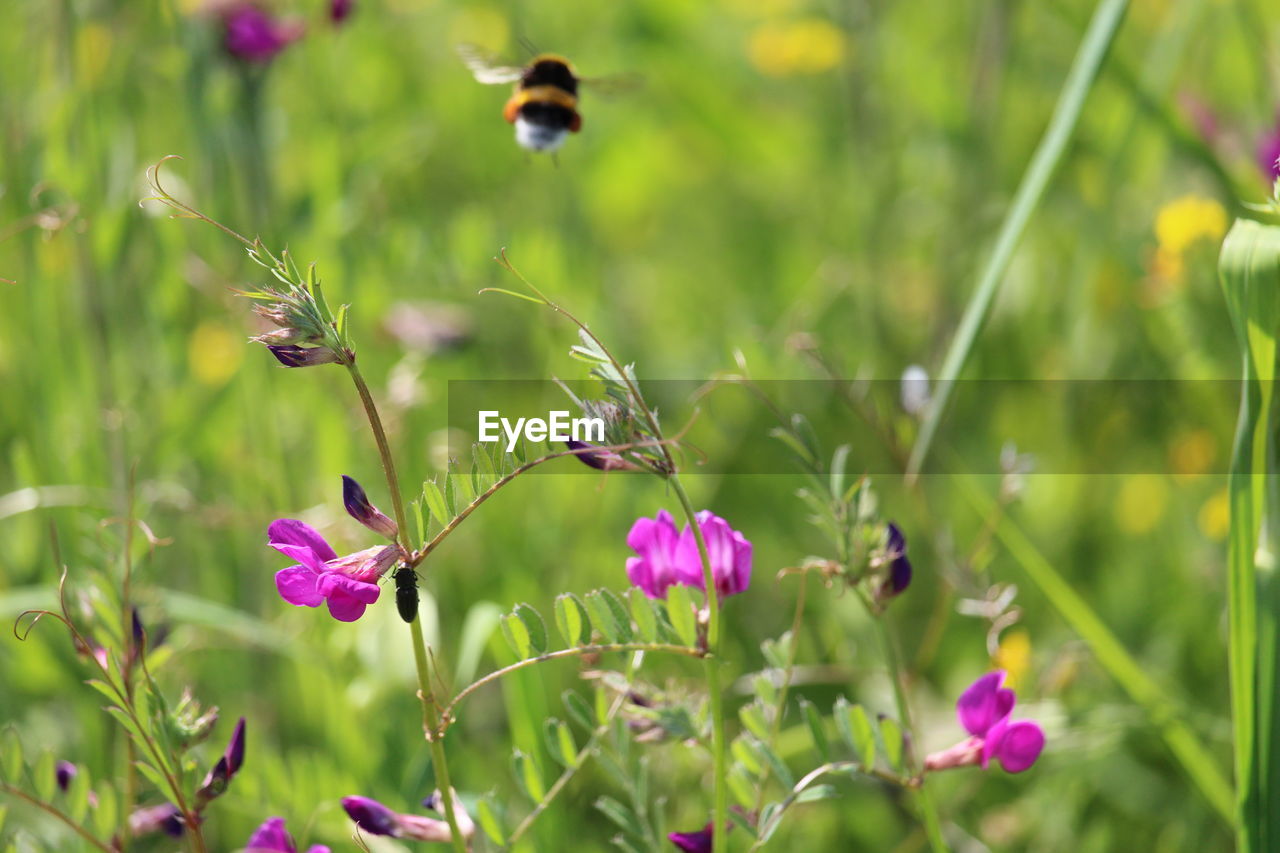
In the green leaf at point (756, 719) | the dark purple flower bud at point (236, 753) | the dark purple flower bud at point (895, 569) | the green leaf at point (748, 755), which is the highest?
the dark purple flower bud at point (895, 569)

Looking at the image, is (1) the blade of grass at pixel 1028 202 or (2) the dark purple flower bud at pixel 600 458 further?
(1) the blade of grass at pixel 1028 202

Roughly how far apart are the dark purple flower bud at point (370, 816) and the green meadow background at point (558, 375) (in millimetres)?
237

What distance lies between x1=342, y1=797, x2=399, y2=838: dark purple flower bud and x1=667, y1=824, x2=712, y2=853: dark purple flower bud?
235 millimetres

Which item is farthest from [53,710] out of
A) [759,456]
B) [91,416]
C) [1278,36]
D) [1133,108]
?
[1278,36]

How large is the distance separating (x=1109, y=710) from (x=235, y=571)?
4.36 feet

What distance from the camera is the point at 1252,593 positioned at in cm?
109

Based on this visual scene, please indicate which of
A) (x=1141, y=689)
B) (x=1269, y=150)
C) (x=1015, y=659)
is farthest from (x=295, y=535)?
(x=1269, y=150)

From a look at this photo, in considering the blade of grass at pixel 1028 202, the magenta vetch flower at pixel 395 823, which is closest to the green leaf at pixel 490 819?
the magenta vetch flower at pixel 395 823

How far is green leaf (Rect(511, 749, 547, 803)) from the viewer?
1085 mm

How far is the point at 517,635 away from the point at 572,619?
47 mm

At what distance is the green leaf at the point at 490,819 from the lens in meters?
1.05

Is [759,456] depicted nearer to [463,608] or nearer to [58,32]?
[463,608]

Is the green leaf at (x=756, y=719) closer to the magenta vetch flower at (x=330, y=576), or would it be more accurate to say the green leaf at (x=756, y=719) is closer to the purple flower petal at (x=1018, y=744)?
the purple flower petal at (x=1018, y=744)

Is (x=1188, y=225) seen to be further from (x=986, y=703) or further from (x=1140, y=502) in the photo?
(x=986, y=703)
